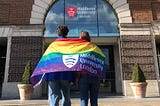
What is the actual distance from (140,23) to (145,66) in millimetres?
2308

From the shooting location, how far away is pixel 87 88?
4215 mm

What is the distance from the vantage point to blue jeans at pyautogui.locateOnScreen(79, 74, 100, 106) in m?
4.17

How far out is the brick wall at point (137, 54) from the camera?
39.9ft

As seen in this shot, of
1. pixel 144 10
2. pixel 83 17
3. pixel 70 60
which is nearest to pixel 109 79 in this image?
pixel 83 17

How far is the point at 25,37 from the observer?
12.6 m

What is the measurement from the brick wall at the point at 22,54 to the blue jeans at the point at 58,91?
815 cm

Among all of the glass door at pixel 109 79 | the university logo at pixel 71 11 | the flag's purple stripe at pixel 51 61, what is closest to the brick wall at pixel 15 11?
the university logo at pixel 71 11

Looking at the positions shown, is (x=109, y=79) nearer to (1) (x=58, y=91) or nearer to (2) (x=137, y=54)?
(2) (x=137, y=54)

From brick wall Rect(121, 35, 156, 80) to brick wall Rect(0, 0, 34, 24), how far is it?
207 inches

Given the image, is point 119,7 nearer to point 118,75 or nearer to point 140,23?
point 140,23

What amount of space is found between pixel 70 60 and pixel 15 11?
9.67 m

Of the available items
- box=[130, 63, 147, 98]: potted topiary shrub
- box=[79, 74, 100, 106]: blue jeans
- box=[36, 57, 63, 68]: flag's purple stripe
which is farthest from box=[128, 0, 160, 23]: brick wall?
box=[36, 57, 63, 68]: flag's purple stripe

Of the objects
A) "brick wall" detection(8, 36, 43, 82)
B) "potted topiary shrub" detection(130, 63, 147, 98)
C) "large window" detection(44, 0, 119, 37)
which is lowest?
"potted topiary shrub" detection(130, 63, 147, 98)

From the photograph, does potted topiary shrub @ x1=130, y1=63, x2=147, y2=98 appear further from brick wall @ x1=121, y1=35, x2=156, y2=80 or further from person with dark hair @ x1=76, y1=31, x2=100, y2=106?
person with dark hair @ x1=76, y1=31, x2=100, y2=106
